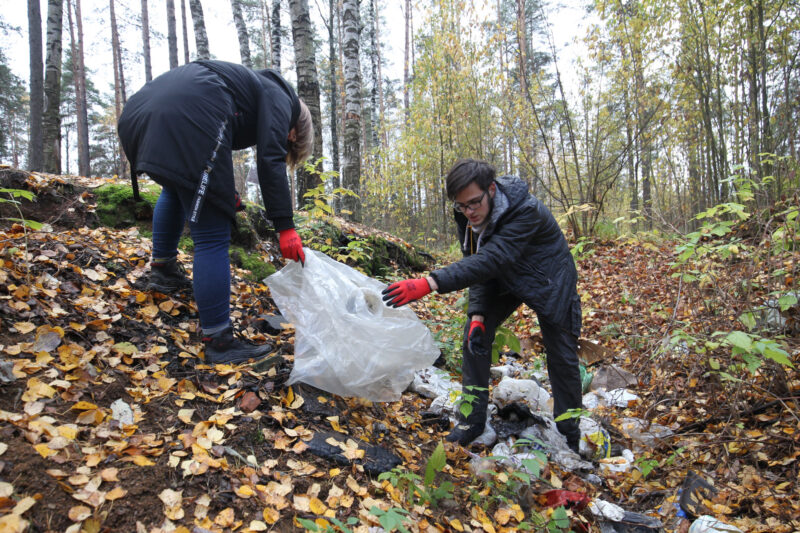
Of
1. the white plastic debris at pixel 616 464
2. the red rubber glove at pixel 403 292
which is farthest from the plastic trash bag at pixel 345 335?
the white plastic debris at pixel 616 464

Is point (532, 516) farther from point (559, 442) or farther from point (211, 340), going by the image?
point (211, 340)

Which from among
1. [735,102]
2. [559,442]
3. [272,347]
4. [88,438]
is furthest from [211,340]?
[735,102]

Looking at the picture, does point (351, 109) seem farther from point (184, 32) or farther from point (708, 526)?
point (184, 32)

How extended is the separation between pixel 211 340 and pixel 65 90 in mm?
24748

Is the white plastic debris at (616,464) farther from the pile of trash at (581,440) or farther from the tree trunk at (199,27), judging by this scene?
the tree trunk at (199,27)

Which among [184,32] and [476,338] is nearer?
[476,338]

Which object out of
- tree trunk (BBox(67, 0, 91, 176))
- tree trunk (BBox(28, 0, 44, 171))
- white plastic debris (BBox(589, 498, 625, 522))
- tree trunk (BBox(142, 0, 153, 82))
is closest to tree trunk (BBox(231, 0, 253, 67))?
tree trunk (BBox(142, 0, 153, 82))

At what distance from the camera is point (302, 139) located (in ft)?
7.45

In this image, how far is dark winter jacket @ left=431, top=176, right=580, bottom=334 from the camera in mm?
1953

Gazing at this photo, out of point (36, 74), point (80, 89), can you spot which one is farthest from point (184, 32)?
point (36, 74)

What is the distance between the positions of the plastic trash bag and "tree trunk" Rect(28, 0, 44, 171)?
24.4 ft

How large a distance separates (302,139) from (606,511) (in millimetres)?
2270

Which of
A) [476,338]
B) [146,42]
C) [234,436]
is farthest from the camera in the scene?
[146,42]

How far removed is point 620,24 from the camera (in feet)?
18.8
